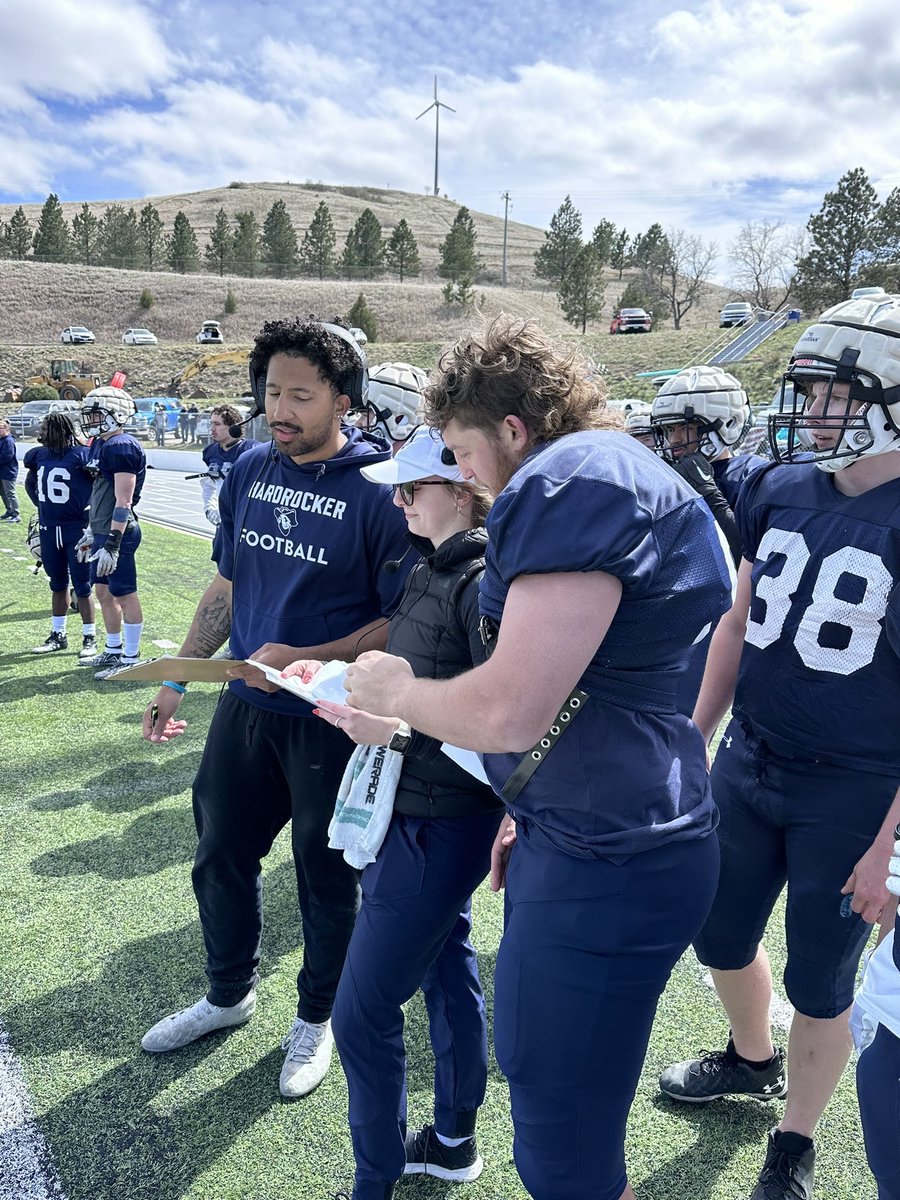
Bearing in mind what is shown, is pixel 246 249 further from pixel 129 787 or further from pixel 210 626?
pixel 210 626

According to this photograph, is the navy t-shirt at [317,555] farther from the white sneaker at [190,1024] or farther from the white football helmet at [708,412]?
the white football helmet at [708,412]

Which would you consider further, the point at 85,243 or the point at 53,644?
the point at 85,243

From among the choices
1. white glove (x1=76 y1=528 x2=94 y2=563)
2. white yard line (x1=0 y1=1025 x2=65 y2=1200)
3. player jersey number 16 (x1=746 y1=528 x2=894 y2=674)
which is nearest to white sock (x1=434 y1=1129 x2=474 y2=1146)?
white yard line (x1=0 y1=1025 x2=65 y2=1200)

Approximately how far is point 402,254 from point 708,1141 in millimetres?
78914

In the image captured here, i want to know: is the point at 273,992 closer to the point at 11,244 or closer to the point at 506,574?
the point at 506,574

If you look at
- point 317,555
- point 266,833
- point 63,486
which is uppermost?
point 317,555

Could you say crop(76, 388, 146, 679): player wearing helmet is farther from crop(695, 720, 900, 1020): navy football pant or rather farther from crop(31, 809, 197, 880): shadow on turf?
crop(695, 720, 900, 1020): navy football pant

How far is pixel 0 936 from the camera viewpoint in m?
3.32

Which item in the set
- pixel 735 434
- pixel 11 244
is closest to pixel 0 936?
pixel 735 434

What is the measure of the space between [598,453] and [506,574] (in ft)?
0.83

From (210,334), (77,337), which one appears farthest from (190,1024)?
(77,337)

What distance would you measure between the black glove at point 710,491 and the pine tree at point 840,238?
2025 inches

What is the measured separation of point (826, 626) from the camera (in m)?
2.04

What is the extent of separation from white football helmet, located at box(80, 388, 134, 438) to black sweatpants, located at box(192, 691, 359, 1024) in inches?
205
